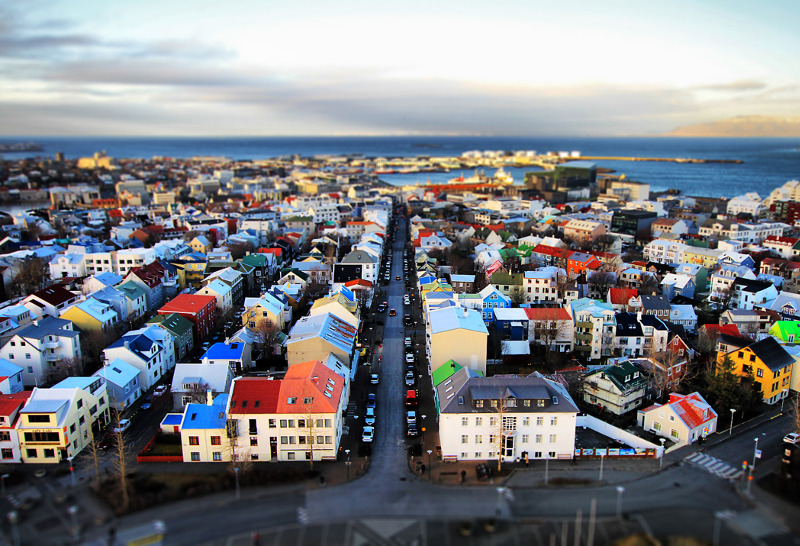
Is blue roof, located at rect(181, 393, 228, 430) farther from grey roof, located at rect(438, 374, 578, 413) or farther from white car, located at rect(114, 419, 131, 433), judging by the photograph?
grey roof, located at rect(438, 374, 578, 413)

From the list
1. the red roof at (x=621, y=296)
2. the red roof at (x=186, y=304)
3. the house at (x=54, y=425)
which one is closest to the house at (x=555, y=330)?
the red roof at (x=621, y=296)

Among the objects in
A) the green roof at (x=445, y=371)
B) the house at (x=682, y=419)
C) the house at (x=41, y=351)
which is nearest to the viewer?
the house at (x=682, y=419)

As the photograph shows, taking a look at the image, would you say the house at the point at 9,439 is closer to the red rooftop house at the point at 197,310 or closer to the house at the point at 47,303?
the red rooftop house at the point at 197,310

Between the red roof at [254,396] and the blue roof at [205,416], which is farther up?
the red roof at [254,396]

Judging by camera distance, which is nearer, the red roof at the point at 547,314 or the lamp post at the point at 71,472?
the lamp post at the point at 71,472

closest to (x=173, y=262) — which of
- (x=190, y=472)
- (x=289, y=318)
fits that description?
(x=289, y=318)

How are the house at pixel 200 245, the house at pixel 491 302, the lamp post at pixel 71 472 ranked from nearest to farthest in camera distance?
the lamp post at pixel 71 472 → the house at pixel 491 302 → the house at pixel 200 245

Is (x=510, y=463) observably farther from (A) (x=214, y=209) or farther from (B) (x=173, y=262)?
(A) (x=214, y=209)
